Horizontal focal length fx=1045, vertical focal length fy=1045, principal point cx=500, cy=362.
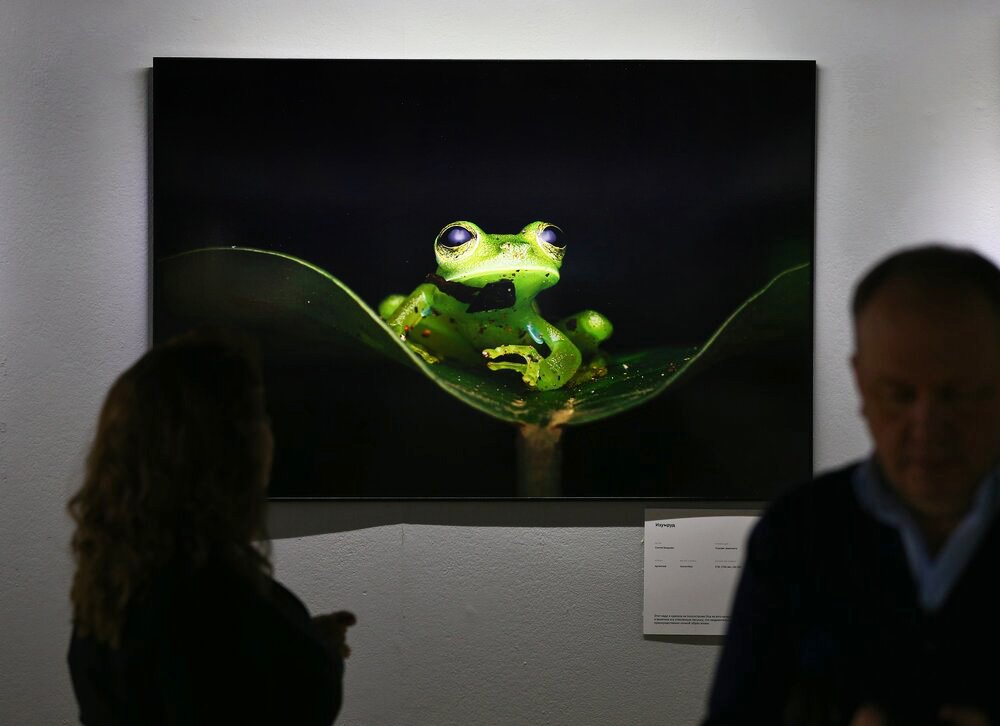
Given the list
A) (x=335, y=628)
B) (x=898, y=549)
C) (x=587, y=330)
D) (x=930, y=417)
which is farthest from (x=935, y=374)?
(x=587, y=330)

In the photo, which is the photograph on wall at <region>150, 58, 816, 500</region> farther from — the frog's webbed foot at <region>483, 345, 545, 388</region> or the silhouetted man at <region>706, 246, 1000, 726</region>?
the silhouetted man at <region>706, 246, 1000, 726</region>

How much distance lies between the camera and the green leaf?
8.57 feet

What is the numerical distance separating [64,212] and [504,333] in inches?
45.8

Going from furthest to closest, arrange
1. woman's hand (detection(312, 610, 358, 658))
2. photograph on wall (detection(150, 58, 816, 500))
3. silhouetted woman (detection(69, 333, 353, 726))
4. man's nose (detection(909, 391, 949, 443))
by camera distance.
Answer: photograph on wall (detection(150, 58, 816, 500)) → woman's hand (detection(312, 610, 358, 658)) → silhouetted woman (detection(69, 333, 353, 726)) → man's nose (detection(909, 391, 949, 443))

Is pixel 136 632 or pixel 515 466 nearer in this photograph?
pixel 136 632

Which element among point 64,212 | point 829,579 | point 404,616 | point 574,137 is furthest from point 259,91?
point 829,579

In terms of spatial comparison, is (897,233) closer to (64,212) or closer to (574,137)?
(574,137)

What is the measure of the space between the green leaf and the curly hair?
112 cm

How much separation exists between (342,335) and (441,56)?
748 mm

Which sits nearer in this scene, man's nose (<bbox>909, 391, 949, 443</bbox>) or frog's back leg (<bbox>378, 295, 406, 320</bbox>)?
man's nose (<bbox>909, 391, 949, 443</bbox>)

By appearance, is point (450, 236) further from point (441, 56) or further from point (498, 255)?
point (441, 56)

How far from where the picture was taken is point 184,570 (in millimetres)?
1416

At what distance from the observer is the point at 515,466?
2637 millimetres

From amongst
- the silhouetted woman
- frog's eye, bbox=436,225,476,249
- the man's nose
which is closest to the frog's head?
frog's eye, bbox=436,225,476,249
